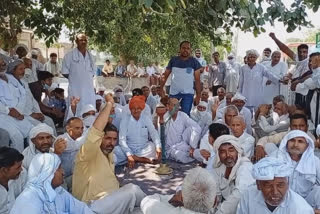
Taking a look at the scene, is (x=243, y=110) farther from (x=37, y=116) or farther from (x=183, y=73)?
(x=37, y=116)

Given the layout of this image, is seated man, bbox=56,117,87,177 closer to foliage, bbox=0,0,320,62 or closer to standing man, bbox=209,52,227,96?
foliage, bbox=0,0,320,62

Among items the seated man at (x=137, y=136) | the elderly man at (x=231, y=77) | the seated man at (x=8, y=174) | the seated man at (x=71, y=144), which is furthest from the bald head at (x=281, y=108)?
the elderly man at (x=231, y=77)

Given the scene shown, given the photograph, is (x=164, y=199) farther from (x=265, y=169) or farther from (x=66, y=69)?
(x=66, y=69)

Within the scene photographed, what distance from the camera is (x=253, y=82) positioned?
7.18 m

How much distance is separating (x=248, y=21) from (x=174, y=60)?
9.83 feet

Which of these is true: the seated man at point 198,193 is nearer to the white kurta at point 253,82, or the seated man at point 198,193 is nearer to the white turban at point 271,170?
the white turban at point 271,170

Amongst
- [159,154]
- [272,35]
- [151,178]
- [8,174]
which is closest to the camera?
[8,174]

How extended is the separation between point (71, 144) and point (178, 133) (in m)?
1.97

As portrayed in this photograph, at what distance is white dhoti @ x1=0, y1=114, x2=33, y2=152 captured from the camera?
201 inches

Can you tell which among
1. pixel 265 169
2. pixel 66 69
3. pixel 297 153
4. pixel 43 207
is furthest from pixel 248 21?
pixel 66 69

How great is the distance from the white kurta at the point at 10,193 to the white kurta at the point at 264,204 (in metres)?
1.76

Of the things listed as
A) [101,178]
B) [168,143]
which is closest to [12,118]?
[101,178]

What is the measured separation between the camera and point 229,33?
6.49 m

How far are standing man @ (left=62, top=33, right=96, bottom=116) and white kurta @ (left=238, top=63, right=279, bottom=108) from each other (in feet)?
8.32
